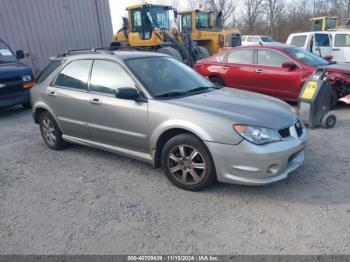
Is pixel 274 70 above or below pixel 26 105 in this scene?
above

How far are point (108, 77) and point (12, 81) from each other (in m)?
5.18

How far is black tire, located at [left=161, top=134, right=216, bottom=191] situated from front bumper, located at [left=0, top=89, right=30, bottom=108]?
6141mm

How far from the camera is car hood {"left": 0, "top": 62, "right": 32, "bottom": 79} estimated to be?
8.07 meters

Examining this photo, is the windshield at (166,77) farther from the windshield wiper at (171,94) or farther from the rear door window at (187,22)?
the rear door window at (187,22)

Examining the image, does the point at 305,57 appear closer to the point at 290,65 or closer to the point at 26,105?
the point at 290,65

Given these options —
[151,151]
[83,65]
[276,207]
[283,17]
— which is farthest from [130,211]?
[283,17]

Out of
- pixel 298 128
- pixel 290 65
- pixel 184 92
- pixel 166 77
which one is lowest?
pixel 298 128

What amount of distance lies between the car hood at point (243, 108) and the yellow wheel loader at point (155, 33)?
9.61 metres

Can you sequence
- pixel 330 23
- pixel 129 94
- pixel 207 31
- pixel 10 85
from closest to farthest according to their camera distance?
pixel 129 94, pixel 10 85, pixel 207 31, pixel 330 23

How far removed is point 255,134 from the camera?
3.34 metres

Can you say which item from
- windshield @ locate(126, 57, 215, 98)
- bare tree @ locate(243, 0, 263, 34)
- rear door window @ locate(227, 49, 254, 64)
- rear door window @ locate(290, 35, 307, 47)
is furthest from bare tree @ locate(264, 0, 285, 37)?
windshield @ locate(126, 57, 215, 98)

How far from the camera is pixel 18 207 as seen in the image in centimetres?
360

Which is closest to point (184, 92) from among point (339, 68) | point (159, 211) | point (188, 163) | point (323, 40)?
point (188, 163)

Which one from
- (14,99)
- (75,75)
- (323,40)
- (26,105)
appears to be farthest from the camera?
(323,40)
